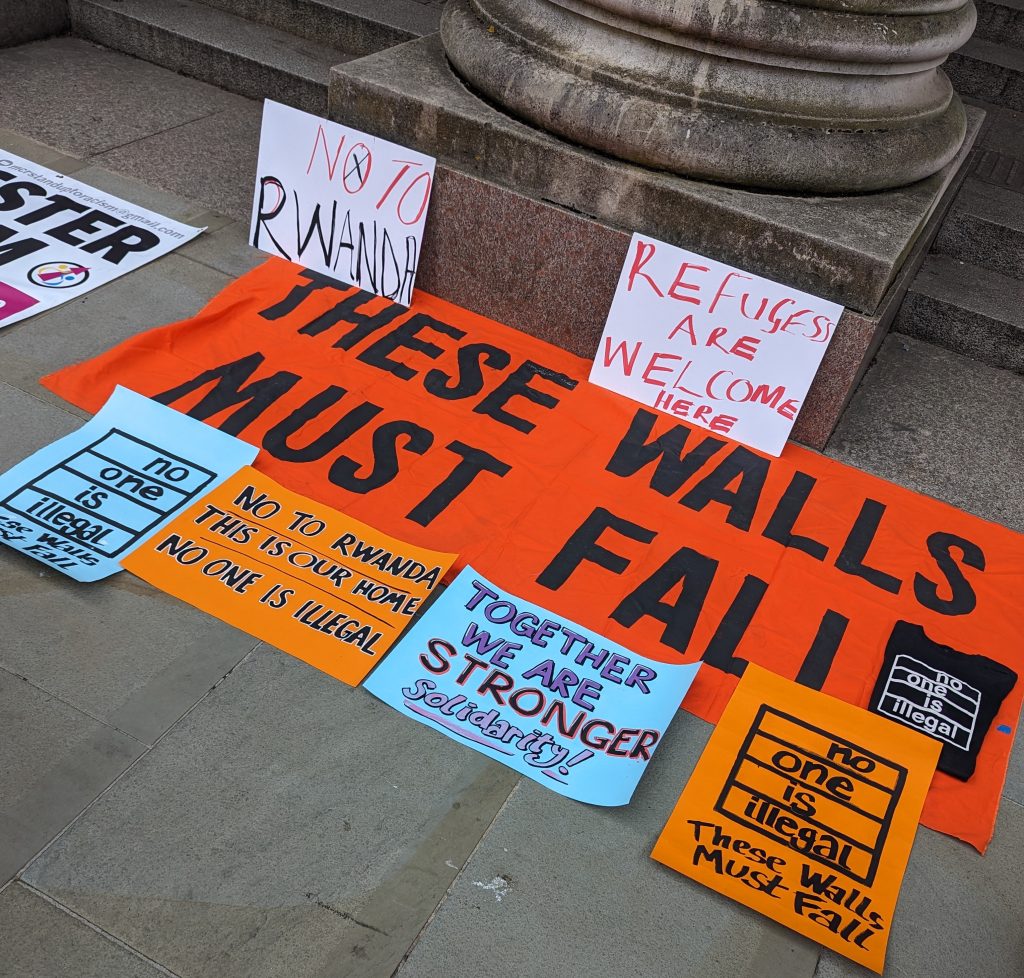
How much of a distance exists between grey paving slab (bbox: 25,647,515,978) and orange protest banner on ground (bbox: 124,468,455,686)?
108 millimetres

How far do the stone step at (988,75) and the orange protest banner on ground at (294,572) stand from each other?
4.37 meters

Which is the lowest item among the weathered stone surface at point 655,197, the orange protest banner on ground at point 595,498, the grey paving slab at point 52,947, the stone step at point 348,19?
the grey paving slab at point 52,947

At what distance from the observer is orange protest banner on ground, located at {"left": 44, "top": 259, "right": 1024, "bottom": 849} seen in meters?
3.14

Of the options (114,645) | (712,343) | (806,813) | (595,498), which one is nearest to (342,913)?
(114,645)

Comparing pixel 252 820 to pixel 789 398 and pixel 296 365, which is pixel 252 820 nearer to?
pixel 296 365

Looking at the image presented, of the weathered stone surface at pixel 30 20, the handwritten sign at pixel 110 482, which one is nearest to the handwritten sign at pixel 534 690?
the handwritten sign at pixel 110 482

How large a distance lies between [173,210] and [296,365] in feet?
4.23

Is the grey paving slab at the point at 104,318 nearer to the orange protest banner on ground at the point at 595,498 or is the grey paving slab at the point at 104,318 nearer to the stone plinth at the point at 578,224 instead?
the orange protest banner on ground at the point at 595,498

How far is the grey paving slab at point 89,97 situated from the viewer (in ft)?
16.7

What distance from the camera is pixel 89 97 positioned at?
17.8 feet

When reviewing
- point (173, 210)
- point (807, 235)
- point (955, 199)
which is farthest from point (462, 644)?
point (955, 199)

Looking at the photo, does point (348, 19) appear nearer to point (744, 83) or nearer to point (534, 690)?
point (744, 83)

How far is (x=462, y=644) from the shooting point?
2.91 metres

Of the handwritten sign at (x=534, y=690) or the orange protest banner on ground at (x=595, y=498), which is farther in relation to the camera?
the orange protest banner on ground at (x=595, y=498)
